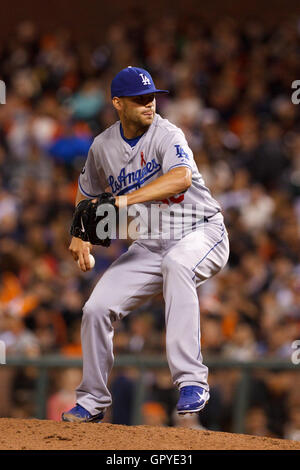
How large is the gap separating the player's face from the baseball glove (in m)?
0.45

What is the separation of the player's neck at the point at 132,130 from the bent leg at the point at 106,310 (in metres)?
0.59

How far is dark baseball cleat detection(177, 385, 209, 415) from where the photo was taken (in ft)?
12.0

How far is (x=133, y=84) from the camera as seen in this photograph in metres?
3.90

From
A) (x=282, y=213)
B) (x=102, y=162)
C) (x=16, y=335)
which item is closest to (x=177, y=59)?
(x=282, y=213)

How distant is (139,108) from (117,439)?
5.08 ft

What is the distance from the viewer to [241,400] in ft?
21.0

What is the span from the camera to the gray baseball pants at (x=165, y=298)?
150 inches

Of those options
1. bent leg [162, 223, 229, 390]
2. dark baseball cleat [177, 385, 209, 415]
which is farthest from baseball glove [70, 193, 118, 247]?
dark baseball cleat [177, 385, 209, 415]

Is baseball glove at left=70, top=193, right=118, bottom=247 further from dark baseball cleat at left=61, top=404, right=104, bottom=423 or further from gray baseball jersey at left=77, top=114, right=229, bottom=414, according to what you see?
dark baseball cleat at left=61, top=404, right=104, bottom=423

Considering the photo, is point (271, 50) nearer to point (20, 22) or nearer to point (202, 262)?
point (20, 22)

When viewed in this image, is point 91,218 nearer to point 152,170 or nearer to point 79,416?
point 152,170

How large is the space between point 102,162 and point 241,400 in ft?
9.64

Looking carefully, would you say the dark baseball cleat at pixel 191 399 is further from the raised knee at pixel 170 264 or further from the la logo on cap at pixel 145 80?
the la logo on cap at pixel 145 80

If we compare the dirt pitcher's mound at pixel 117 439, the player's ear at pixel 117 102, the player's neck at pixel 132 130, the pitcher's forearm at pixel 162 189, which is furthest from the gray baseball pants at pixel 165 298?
the player's ear at pixel 117 102
